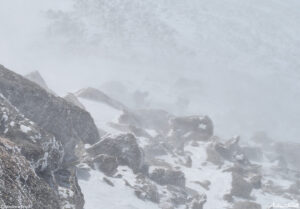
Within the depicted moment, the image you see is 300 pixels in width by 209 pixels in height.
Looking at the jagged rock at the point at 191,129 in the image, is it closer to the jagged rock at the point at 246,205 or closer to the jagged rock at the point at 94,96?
the jagged rock at the point at 94,96

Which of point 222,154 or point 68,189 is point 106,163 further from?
point 222,154

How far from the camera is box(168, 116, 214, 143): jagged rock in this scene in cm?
5238

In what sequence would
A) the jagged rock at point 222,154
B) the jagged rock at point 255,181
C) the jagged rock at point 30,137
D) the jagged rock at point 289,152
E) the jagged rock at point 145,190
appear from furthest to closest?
the jagged rock at point 289,152 < the jagged rock at point 222,154 < the jagged rock at point 255,181 < the jagged rock at point 145,190 < the jagged rock at point 30,137

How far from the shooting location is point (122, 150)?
30094 millimetres

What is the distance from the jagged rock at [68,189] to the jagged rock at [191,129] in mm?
34652

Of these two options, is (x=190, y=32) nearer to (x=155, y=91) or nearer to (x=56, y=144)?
(x=155, y=91)

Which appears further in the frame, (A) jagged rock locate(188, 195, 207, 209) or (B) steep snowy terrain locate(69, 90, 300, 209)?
(A) jagged rock locate(188, 195, 207, 209)

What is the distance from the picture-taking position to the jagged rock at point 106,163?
2700 centimetres

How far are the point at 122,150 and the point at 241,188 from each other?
1423 centimetres

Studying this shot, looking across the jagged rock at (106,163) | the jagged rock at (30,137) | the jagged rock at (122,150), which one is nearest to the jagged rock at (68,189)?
the jagged rock at (30,137)

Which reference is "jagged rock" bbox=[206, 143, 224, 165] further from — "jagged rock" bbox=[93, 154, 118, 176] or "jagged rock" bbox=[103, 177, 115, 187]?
"jagged rock" bbox=[103, 177, 115, 187]

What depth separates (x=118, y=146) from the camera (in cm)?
2995

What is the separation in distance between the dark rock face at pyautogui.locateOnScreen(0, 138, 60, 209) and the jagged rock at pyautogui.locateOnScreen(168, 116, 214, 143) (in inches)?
1630

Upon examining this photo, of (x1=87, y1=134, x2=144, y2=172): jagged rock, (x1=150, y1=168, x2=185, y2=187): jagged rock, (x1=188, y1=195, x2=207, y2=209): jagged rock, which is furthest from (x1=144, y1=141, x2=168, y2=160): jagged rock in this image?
(x1=87, y1=134, x2=144, y2=172): jagged rock
